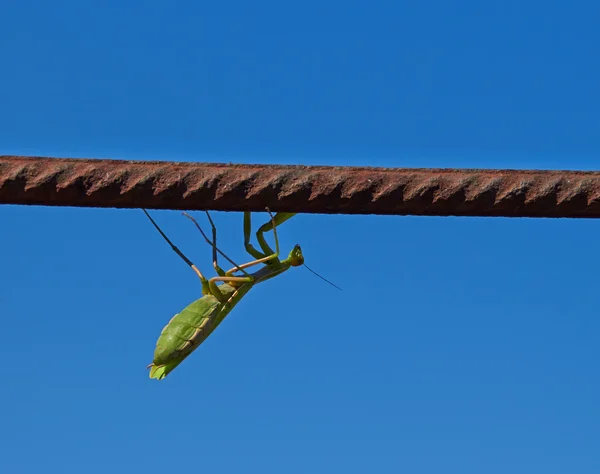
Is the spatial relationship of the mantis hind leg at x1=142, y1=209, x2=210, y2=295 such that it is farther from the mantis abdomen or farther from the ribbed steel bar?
the ribbed steel bar

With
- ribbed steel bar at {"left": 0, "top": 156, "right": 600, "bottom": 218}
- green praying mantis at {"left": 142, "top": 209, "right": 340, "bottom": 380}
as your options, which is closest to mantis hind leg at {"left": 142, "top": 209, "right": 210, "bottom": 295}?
green praying mantis at {"left": 142, "top": 209, "right": 340, "bottom": 380}

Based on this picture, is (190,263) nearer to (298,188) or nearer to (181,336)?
(181,336)

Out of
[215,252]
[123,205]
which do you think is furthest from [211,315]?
[123,205]

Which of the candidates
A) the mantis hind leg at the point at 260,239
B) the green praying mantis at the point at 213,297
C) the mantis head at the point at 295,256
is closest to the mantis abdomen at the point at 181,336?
the green praying mantis at the point at 213,297

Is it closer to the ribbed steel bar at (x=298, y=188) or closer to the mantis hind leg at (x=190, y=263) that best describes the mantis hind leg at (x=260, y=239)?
the mantis hind leg at (x=190, y=263)

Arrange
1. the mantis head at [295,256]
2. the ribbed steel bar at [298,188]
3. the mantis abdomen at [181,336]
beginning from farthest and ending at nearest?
the mantis head at [295,256]
the mantis abdomen at [181,336]
the ribbed steel bar at [298,188]

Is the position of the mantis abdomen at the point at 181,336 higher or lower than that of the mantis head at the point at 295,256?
lower
